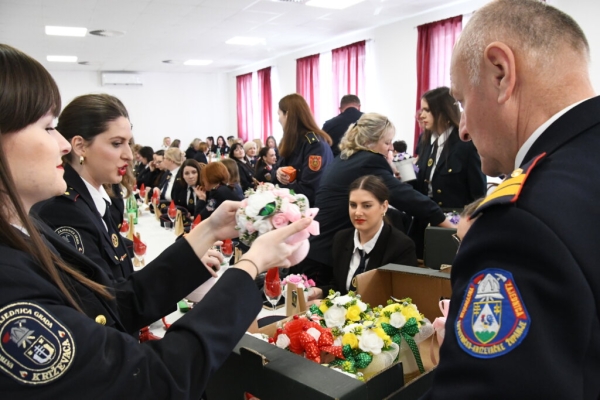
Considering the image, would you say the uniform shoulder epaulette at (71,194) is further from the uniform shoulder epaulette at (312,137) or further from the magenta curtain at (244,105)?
the magenta curtain at (244,105)

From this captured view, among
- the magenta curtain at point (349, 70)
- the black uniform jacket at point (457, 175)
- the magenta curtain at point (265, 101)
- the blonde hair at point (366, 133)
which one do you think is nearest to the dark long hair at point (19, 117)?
the blonde hair at point (366, 133)

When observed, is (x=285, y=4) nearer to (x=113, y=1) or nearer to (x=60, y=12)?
(x=113, y=1)

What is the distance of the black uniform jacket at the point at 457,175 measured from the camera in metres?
3.04

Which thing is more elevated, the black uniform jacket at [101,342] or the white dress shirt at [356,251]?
the black uniform jacket at [101,342]

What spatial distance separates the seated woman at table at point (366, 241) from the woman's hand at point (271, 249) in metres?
1.25

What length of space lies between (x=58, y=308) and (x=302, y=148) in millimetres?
3025

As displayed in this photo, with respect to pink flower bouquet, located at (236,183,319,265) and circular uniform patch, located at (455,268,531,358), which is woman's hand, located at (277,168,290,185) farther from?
circular uniform patch, located at (455,268,531,358)

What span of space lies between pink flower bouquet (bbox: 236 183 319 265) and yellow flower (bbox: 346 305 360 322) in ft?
0.85

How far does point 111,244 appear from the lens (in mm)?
1523

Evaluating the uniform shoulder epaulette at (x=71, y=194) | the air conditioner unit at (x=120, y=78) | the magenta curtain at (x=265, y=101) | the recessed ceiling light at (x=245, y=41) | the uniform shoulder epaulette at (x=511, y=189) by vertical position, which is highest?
the recessed ceiling light at (x=245, y=41)

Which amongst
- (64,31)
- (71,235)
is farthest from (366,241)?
(64,31)

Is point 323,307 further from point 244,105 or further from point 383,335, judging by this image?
point 244,105

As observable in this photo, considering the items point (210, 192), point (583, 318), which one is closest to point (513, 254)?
point (583, 318)

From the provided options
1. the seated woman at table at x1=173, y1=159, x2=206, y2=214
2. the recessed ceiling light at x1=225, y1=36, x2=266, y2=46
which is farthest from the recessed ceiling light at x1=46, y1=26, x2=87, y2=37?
the seated woman at table at x1=173, y1=159, x2=206, y2=214
